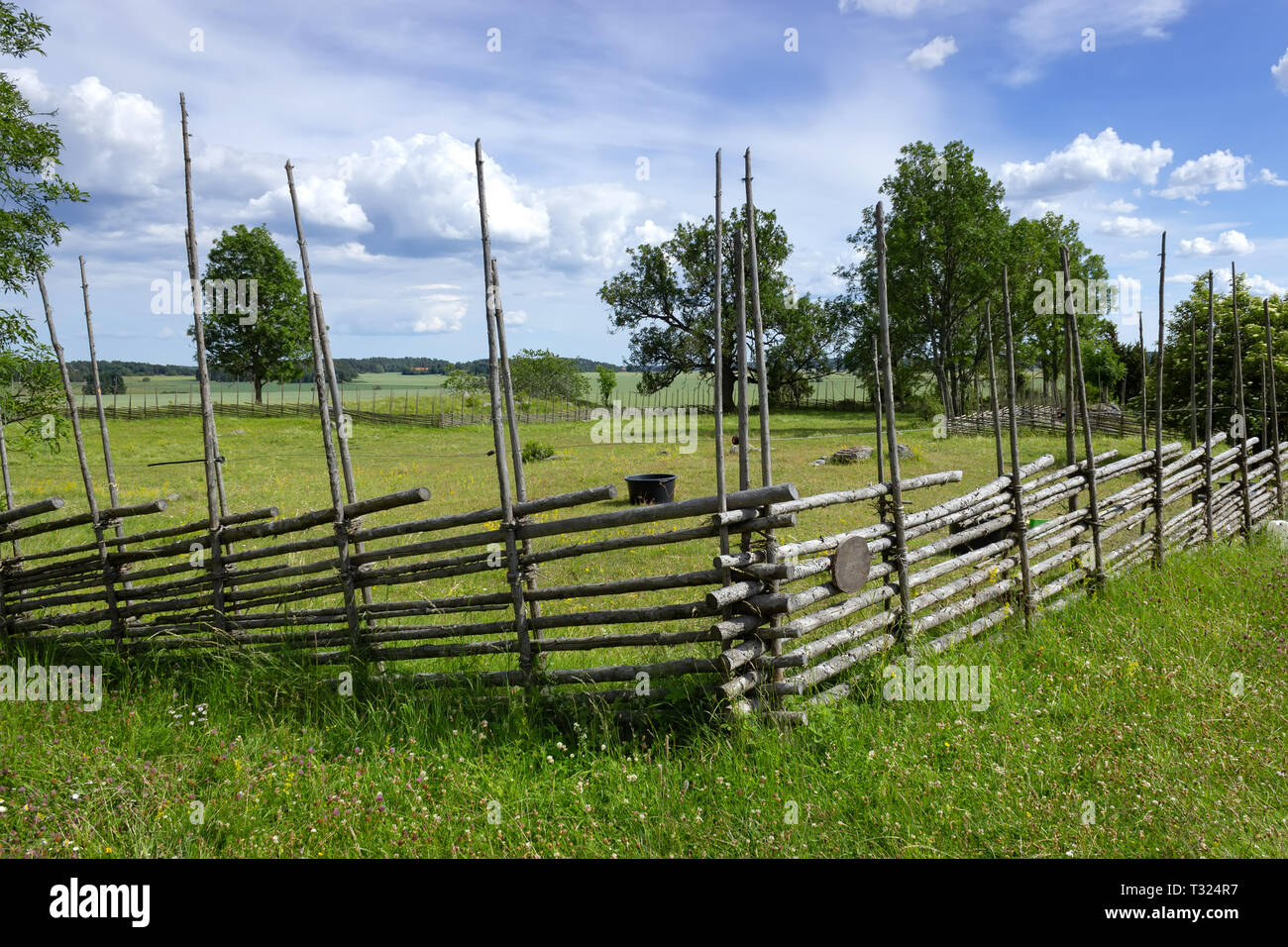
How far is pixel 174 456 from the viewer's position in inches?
808

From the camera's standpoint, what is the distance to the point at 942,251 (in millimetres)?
31219

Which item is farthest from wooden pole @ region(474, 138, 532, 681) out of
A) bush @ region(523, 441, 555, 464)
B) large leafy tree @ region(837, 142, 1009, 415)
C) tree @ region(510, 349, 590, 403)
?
tree @ region(510, 349, 590, 403)

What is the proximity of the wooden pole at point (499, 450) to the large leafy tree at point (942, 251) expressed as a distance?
94.1 feet

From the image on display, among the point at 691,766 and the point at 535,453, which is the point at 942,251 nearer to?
the point at 535,453

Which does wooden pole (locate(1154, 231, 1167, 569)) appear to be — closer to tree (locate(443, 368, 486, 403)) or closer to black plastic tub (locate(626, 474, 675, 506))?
black plastic tub (locate(626, 474, 675, 506))

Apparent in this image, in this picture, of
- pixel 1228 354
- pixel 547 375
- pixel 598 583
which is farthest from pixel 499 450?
pixel 547 375

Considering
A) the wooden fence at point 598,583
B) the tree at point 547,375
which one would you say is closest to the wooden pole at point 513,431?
the wooden fence at point 598,583

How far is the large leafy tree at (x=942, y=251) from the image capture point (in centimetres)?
3055

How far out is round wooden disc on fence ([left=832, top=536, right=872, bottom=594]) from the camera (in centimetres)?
401

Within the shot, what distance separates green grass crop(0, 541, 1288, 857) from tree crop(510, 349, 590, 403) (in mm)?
46445

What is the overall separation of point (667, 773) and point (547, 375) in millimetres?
51245

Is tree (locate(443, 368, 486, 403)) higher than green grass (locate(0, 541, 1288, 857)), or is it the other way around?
tree (locate(443, 368, 486, 403))

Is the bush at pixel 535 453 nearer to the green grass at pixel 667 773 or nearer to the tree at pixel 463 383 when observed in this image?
the green grass at pixel 667 773

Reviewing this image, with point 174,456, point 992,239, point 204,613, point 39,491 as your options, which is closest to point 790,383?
point 992,239
